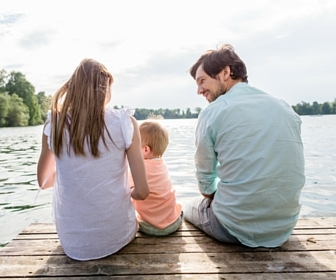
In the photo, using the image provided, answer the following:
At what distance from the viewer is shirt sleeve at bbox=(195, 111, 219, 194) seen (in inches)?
81.4

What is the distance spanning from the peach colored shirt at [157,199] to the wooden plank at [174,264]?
38cm

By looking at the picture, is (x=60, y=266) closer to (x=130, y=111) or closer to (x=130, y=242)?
(x=130, y=242)

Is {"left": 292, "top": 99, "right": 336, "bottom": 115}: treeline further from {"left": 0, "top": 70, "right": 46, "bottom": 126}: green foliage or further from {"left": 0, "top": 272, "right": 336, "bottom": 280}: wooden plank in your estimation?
{"left": 0, "top": 272, "right": 336, "bottom": 280}: wooden plank

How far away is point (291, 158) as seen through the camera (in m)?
1.95

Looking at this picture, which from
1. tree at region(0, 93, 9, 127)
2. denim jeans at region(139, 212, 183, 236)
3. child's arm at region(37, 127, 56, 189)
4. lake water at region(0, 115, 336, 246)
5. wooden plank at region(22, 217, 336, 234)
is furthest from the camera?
tree at region(0, 93, 9, 127)

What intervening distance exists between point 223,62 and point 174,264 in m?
1.29

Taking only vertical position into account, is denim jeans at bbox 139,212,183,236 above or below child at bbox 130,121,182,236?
below

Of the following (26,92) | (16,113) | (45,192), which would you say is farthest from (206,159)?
(26,92)

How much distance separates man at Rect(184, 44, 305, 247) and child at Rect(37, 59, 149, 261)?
480 millimetres

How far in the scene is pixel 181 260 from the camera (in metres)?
1.96

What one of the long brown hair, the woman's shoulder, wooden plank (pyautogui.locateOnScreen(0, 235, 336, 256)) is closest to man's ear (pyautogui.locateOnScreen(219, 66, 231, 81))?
the woman's shoulder

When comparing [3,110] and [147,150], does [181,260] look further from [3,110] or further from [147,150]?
[3,110]

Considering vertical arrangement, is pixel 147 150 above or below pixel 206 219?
above

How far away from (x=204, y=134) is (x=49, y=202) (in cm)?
382
